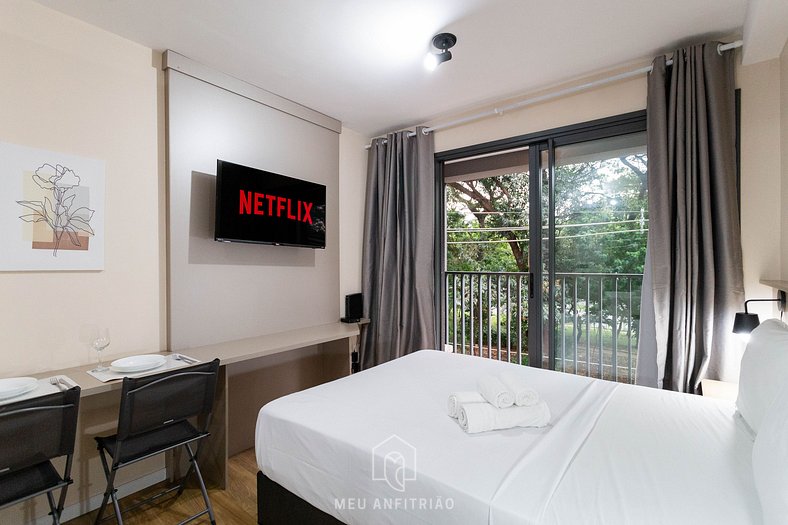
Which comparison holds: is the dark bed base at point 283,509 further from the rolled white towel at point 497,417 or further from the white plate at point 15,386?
the white plate at point 15,386

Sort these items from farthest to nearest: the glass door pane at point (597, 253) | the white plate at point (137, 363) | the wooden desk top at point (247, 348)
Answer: the glass door pane at point (597, 253), the white plate at point (137, 363), the wooden desk top at point (247, 348)

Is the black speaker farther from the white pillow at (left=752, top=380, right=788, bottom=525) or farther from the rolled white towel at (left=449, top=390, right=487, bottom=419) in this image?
the white pillow at (left=752, top=380, right=788, bottom=525)

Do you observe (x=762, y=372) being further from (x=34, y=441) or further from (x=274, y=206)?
(x=274, y=206)

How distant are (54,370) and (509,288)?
3.56 m

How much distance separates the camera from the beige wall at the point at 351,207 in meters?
3.67

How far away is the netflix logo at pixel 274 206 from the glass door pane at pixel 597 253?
196 cm

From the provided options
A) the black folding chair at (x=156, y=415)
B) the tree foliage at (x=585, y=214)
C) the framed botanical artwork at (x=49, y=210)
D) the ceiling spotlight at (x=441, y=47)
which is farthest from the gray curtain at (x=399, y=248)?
the framed botanical artwork at (x=49, y=210)

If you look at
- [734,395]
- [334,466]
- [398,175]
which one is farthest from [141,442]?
[734,395]

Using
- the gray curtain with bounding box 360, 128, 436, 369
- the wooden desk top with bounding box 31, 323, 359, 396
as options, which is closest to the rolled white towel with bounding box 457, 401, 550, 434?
the wooden desk top with bounding box 31, 323, 359, 396

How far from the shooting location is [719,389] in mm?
2074

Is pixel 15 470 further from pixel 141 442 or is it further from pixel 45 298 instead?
pixel 45 298

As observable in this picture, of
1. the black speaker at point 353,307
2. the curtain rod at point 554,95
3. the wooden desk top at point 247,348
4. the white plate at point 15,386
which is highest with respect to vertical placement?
the curtain rod at point 554,95

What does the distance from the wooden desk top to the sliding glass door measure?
43.2 inches

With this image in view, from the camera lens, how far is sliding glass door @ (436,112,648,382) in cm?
267
